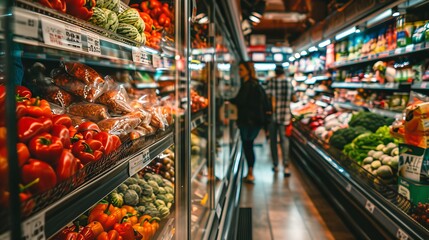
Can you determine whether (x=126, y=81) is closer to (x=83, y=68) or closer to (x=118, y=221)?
(x=83, y=68)

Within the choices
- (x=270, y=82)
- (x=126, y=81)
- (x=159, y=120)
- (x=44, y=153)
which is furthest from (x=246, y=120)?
(x=44, y=153)

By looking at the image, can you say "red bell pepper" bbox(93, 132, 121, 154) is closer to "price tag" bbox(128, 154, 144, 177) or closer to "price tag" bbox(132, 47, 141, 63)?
"price tag" bbox(128, 154, 144, 177)

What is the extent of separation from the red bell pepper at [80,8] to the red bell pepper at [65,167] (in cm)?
45

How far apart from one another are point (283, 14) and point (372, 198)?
8704 mm

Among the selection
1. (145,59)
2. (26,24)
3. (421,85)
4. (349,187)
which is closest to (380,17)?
(421,85)

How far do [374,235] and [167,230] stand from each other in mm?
1823

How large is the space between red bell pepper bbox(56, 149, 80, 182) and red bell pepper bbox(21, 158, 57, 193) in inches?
1.8

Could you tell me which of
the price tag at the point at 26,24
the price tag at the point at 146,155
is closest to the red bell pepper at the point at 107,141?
the price tag at the point at 146,155

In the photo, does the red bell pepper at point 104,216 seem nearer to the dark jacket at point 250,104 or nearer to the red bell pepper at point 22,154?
the red bell pepper at point 22,154

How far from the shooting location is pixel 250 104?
17.3ft

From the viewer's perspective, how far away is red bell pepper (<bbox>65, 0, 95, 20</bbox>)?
40.6 inches

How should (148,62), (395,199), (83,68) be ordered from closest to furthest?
(148,62)
(83,68)
(395,199)

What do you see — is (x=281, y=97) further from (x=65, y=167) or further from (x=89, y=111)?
(x=65, y=167)

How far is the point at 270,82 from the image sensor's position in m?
6.12
